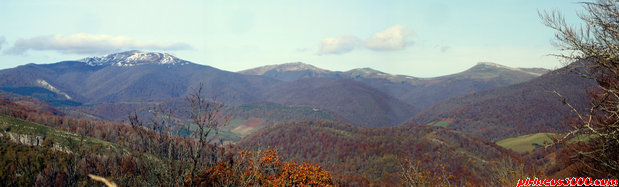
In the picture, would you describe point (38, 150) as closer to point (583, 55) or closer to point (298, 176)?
point (298, 176)

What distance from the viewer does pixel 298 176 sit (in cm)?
3500

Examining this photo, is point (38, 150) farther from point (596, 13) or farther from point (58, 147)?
point (596, 13)

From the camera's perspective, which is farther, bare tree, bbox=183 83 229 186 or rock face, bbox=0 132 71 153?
rock face, bbox=0 132 71 153

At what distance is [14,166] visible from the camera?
6562 cm

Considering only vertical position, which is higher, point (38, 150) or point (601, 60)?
point (601, 60)

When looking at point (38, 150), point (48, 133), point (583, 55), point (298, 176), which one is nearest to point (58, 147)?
point (38, 150)

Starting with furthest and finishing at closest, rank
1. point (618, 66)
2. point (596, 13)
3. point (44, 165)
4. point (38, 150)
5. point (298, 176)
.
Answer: point (38, 150)
point (44, 165)
point (298, 176)
point (596, 13)
point (618, 66)

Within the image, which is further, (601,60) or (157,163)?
(157,163)

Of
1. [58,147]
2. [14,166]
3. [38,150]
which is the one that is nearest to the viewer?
[14,166]

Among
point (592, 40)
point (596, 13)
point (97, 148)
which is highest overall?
point (596, 13)

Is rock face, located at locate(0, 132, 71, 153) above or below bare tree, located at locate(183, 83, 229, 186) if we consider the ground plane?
below

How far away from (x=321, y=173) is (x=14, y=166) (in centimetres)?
6346

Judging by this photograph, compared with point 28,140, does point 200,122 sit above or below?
above

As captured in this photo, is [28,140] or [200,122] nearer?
[200,122]
